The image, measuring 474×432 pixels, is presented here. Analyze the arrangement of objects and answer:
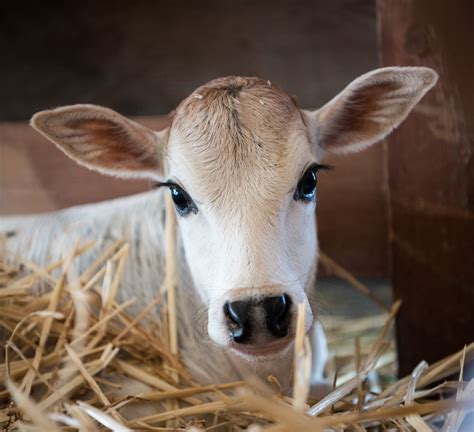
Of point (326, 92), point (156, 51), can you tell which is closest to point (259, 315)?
point (326, 92)

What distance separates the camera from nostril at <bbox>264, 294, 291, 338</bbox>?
216 cm

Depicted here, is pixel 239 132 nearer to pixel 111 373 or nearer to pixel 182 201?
pixel 182 201

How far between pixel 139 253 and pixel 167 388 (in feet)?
2.63

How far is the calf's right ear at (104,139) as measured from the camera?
266cm

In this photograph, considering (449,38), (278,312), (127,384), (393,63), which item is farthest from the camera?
(393,63)

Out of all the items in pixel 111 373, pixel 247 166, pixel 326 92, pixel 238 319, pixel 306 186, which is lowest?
pixel 111 373

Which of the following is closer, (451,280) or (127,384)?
(127,384)

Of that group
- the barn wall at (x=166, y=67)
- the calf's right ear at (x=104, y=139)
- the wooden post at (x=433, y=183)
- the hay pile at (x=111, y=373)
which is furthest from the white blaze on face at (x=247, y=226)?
the barn wall at (x=166, y=67)

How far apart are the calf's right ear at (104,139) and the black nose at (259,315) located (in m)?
0.94

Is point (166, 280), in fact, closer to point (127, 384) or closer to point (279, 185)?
point (127, 384)

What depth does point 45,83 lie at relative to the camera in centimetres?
545

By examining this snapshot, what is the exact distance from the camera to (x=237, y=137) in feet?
8.43

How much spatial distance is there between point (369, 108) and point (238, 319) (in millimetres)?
1134

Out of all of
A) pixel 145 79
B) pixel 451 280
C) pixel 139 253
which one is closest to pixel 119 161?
pixel 139 253
